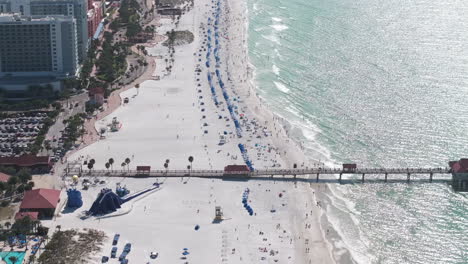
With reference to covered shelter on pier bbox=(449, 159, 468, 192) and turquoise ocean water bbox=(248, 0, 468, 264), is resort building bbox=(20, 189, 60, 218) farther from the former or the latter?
covered shelter on pier bbox=(449, 159, 468, 192)

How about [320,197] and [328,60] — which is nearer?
[320,197]

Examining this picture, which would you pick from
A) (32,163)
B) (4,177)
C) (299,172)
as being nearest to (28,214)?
(4,177)

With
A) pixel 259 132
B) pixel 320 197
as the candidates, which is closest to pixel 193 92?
pixel 259 132

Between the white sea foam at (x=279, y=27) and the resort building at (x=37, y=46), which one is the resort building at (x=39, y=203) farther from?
the white sea foam at (x=279, y=27)

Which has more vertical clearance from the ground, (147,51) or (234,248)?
(147,51)

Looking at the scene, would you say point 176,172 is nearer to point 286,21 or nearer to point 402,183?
point 402,183
